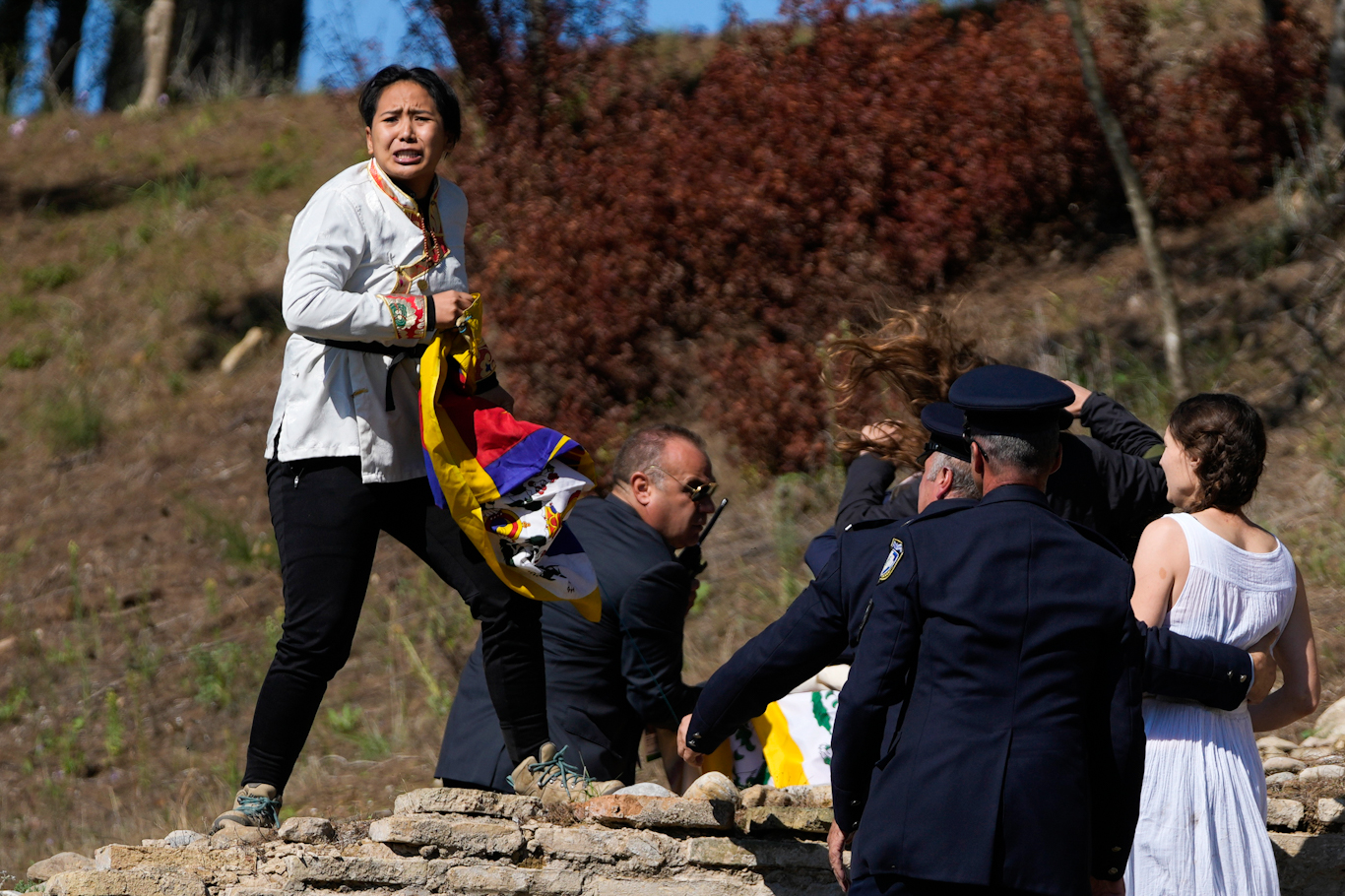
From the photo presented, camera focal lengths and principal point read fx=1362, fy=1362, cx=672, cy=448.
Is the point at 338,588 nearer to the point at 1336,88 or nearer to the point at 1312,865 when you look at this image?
the point at 1312,865

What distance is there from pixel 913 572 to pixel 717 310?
650cm

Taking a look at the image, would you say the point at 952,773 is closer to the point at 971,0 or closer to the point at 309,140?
the point at 971,0

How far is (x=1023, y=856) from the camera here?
2.51m

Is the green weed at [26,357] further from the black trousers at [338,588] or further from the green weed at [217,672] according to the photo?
the black trousers at [338,588]

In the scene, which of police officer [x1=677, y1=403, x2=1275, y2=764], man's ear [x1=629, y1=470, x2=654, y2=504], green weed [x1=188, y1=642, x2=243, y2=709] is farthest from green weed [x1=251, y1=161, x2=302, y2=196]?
police officer [x1=677, y1=403, x2=1275, y2=764]

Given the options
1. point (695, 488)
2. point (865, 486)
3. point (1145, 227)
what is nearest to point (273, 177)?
point (1145, 227)

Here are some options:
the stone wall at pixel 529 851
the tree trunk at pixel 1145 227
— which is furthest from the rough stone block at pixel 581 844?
the tree trunk at pixel 1145 227

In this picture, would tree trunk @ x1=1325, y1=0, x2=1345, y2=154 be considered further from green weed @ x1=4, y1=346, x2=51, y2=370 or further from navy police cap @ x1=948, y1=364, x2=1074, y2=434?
green weed @ x1=4, y1=346, x2=51, y2=370

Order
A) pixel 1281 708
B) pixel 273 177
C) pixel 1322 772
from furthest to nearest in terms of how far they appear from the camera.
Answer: pixel 273 177 < pixel 1322 772 < pixel 1281 708

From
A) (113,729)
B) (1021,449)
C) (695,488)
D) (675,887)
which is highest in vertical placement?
(1021,449)

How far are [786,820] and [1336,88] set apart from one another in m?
7.36

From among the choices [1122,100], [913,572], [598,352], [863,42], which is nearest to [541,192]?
[598,352]

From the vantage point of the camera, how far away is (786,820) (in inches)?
148

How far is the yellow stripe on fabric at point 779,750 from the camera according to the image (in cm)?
464
